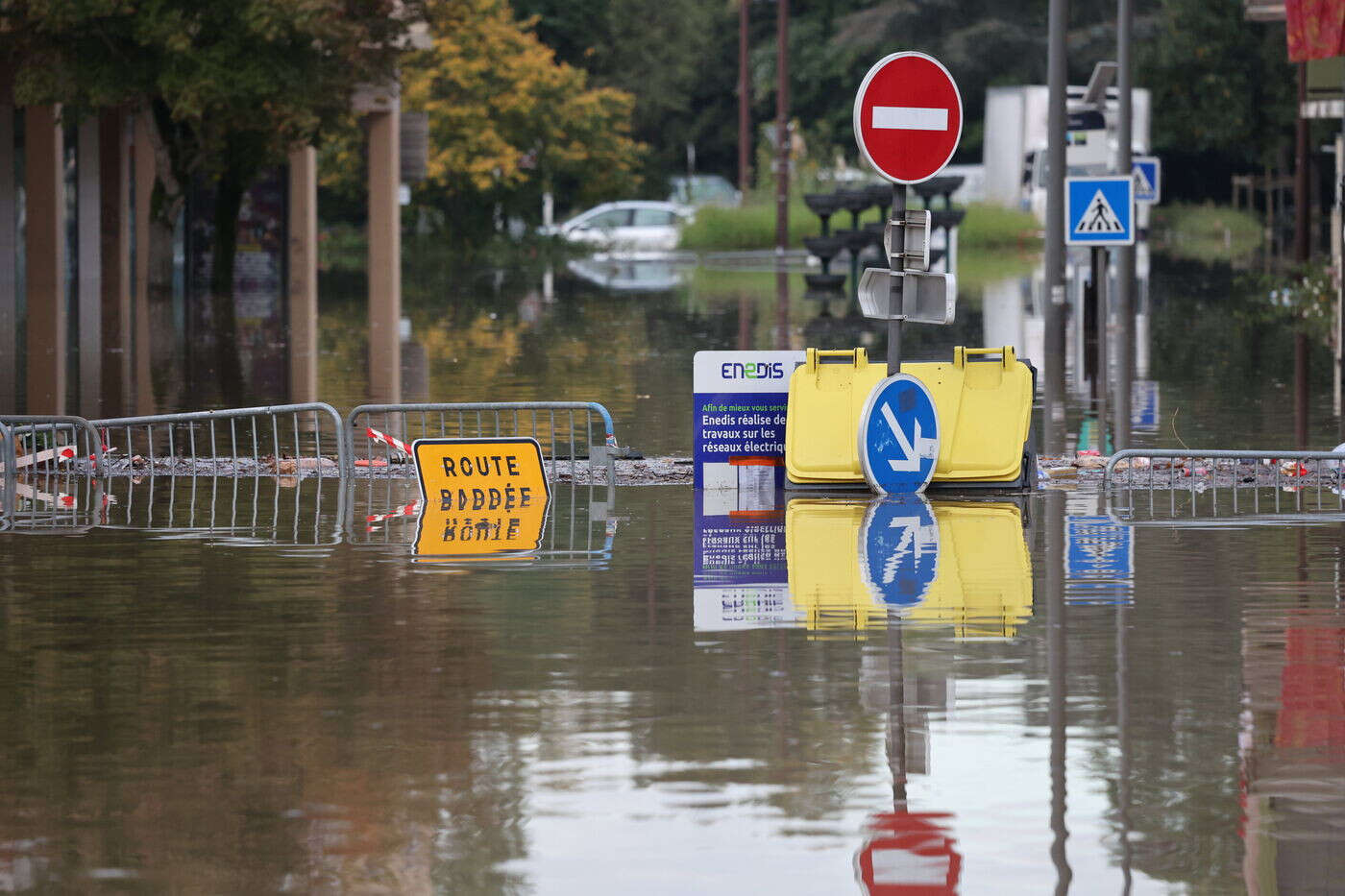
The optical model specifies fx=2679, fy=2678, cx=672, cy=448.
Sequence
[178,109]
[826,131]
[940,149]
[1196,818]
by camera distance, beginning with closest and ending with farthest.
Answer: [1196,818] → [940,149] → [178,109] → [826,131]

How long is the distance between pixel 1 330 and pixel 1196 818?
25.8m

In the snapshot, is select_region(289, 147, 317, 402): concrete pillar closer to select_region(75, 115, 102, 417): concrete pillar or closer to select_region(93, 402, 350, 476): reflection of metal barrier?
select_region(75, 115, 102, 417): concrete pillar

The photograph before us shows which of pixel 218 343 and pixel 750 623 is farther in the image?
pixel 218 343

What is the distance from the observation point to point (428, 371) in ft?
82.6

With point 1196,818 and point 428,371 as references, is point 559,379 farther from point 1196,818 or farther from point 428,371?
point 1196,818

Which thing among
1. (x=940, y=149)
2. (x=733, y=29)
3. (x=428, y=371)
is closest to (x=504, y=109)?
(x=733, y=29)

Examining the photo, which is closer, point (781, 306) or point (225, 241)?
point (781, 306)

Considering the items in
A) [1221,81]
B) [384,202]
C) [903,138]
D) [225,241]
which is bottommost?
[903,138]

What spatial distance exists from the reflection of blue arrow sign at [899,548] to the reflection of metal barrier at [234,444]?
323 centimetres

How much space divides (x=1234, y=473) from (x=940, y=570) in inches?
159

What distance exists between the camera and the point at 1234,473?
586 inches

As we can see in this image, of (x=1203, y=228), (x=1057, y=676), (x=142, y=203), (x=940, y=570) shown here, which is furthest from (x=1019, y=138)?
(x=1057, y=676)

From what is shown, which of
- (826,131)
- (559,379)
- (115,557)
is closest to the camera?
(115,557)

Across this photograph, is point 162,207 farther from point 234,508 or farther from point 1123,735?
point 1123,735
